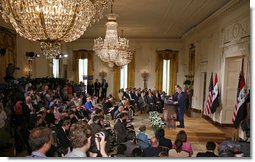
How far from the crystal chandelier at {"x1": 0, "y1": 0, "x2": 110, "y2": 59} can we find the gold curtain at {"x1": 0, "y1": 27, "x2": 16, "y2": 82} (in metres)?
10.1

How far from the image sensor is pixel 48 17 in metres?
2.96

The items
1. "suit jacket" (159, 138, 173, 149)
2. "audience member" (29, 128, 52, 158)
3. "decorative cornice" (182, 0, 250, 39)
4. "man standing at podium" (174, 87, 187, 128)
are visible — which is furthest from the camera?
"man standing at podium" (174, 87, 187, 128)

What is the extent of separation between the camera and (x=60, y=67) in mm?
18500

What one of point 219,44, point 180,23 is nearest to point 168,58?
point 180,23

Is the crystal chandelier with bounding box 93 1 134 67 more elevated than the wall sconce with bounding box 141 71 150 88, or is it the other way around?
the crystal chandelier with bounding box 93 1 134 67

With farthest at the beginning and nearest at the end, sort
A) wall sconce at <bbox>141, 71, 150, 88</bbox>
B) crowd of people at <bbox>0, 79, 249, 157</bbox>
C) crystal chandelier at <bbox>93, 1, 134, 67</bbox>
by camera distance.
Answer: wall sconce at <bbox>141, 71, 150, 88</bbox> → crystal chandelier at <bbox>93, 1, 134, 67</bbox> → crowd of people at <bbox>0, 79, 249, 157</bbox>

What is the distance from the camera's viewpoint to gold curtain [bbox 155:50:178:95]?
62.7ft

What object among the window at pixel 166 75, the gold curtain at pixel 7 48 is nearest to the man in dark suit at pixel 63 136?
the gold curtain at pixel 7 48

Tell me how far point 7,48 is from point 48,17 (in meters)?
11.1

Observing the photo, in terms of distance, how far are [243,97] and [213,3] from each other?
3660mm

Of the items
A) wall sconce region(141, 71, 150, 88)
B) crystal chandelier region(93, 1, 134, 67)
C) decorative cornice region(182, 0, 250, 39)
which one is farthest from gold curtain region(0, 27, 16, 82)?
decorative cornice region(182, 0, 250, 39)

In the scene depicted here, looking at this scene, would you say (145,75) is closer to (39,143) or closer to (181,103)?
(181,103)

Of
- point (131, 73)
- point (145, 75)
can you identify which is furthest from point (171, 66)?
point (131, 73)

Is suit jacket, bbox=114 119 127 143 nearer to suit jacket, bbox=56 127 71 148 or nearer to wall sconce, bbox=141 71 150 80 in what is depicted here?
suit jacket, bbox=56 127 71 148
